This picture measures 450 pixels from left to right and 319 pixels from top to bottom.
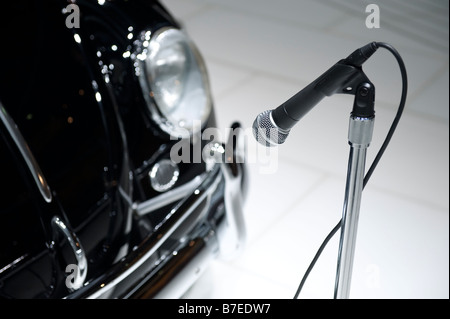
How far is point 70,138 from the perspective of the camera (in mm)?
1334

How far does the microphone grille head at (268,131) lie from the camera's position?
2.84 ft

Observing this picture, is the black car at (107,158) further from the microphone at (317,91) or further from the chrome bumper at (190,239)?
the microphone at (317,91)

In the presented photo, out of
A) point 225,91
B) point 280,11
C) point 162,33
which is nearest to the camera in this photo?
point 280,11

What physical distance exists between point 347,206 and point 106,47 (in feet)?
2.49

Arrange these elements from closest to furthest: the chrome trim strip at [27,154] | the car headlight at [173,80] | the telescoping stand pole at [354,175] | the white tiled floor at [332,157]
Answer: the telescoping stand pole at [354,175], the white tiled floor at [332,157], the chrome trim strip at [27,154], the car headlight at [173,80]

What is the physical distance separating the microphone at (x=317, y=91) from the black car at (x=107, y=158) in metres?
0.47

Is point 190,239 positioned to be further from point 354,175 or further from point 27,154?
point 354,175

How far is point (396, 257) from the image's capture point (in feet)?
5.60

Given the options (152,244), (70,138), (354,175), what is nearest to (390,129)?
(354,175)

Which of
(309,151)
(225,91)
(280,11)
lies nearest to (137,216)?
(280,11)

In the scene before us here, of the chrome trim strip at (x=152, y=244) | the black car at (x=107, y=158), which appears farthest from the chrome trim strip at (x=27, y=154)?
the chrome trim strip at (x=152, y=244)

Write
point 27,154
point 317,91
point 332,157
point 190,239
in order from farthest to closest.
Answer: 1. point 332,157
2. point 190,239
3. point 27,154
4. point 317,91

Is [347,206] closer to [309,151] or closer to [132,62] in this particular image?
[132,62]

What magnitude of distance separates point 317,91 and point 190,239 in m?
0.67
